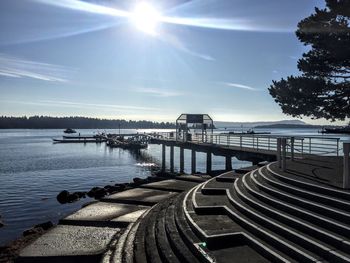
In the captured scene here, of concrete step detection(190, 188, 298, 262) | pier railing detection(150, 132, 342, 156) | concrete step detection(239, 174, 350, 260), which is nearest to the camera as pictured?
concrete step detection(239, 174, 350, 260)

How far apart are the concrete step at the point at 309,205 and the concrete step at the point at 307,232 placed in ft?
1.65

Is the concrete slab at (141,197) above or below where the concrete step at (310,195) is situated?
below

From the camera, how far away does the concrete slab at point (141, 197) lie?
1590 cm

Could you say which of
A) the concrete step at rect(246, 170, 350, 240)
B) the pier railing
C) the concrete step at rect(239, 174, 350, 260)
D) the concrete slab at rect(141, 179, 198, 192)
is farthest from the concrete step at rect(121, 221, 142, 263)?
the pier railing

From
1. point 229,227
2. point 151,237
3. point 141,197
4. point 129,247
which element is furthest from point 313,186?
point 141,197

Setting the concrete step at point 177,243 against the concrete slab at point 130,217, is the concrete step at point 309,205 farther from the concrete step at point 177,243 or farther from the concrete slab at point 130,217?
the concrete slab at point 130,217

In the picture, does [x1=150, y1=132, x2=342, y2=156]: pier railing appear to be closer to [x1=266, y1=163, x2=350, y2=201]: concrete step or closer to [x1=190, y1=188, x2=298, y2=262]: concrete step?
[x1=266, y1=163, x2=350, y2=201]: concrete step

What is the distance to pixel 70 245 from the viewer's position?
415 inches

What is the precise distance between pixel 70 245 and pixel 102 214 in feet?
11.2

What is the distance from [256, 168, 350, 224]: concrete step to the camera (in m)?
7.79

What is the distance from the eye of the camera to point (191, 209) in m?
11.2

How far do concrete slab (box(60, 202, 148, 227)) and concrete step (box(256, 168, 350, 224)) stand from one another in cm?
475

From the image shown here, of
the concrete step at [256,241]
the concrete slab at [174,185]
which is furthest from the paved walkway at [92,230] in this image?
the concrete step at [256,241]

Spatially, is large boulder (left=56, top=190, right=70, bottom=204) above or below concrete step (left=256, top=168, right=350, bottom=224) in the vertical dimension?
below
